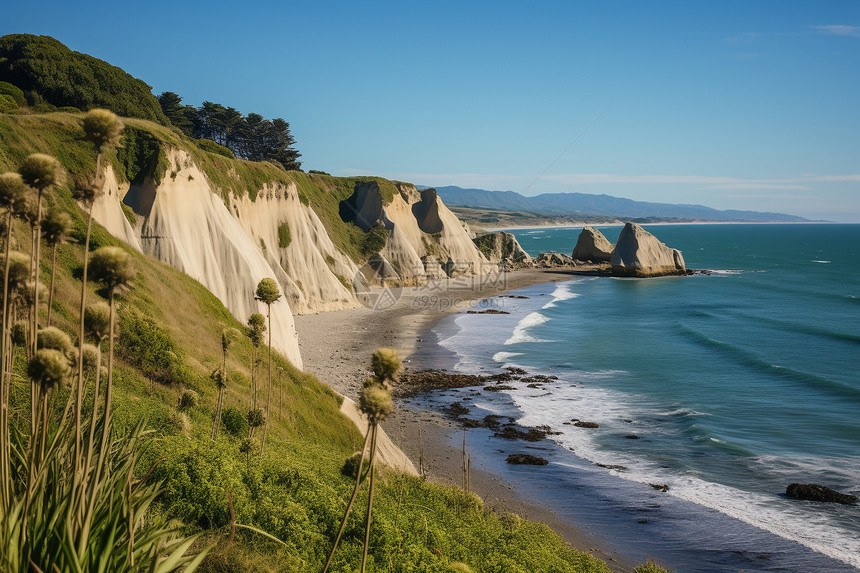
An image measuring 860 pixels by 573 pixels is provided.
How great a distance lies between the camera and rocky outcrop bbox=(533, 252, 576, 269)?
111656mm

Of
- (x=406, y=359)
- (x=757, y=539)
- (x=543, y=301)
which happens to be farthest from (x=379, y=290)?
(x=757, y=539)

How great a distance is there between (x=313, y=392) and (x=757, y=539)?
14.9m

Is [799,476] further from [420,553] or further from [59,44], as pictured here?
[59,44]

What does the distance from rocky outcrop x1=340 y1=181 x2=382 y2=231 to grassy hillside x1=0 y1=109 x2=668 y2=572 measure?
54715mm

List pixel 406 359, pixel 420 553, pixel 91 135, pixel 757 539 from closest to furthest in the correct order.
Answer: pixel 91 135, pixel 420 553, pixel 757 539, pixel 406 359

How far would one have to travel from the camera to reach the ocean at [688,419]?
62.5ft

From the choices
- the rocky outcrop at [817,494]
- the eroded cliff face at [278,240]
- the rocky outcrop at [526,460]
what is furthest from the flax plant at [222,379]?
the rocky outcrop at [817,494]

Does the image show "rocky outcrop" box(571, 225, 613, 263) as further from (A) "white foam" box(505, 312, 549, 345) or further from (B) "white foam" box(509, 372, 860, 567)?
(B) "white foam" box(509, 372, 860, 567)

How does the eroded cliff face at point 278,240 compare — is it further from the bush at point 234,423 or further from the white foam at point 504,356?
the white foam at point 504,356

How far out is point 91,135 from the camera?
5.34 meters

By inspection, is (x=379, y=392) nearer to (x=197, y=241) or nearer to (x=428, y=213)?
(x=197, y=241)

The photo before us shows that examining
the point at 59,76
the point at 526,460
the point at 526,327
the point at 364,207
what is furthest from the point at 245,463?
the point at 364,207

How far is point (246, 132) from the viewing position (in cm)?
9081

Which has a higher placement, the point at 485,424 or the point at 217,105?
the point at 217,105
